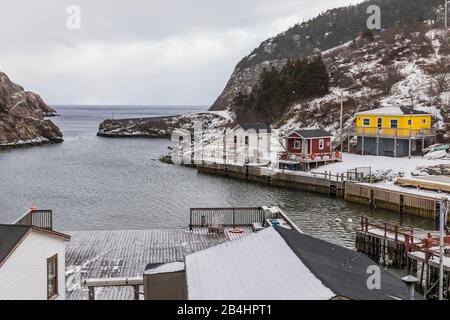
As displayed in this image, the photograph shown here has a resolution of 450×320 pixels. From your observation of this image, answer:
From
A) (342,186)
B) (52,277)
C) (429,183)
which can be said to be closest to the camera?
(52,277)

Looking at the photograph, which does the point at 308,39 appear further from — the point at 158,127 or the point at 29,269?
the point at 29,269

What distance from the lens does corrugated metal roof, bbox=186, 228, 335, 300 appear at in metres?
10.6

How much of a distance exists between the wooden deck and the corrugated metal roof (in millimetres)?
4655

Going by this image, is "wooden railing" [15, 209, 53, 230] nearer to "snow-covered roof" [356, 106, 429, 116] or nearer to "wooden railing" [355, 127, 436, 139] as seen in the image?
"wooden railing" [355, 127, 436, 139]

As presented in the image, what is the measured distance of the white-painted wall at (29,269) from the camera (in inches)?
531

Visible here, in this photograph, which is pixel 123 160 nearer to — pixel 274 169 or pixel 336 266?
pixel 274 169

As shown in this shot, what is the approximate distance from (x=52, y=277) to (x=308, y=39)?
171108mm

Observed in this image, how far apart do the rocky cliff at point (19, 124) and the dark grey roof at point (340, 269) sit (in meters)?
90.6

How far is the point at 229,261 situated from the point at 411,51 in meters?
85.1

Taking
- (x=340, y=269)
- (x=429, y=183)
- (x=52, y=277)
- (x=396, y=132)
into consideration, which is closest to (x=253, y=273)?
(x=340, y=269)

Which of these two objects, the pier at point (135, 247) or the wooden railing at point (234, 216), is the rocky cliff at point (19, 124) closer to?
the wooden railing at point (234, 216)

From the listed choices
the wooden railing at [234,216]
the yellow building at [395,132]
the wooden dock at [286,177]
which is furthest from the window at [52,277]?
the yellow building at [395,132]

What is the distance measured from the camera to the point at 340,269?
12617mm

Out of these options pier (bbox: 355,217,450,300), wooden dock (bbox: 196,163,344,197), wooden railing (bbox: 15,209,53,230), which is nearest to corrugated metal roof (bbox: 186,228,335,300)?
pier (bbox: 355,217,450,300)
